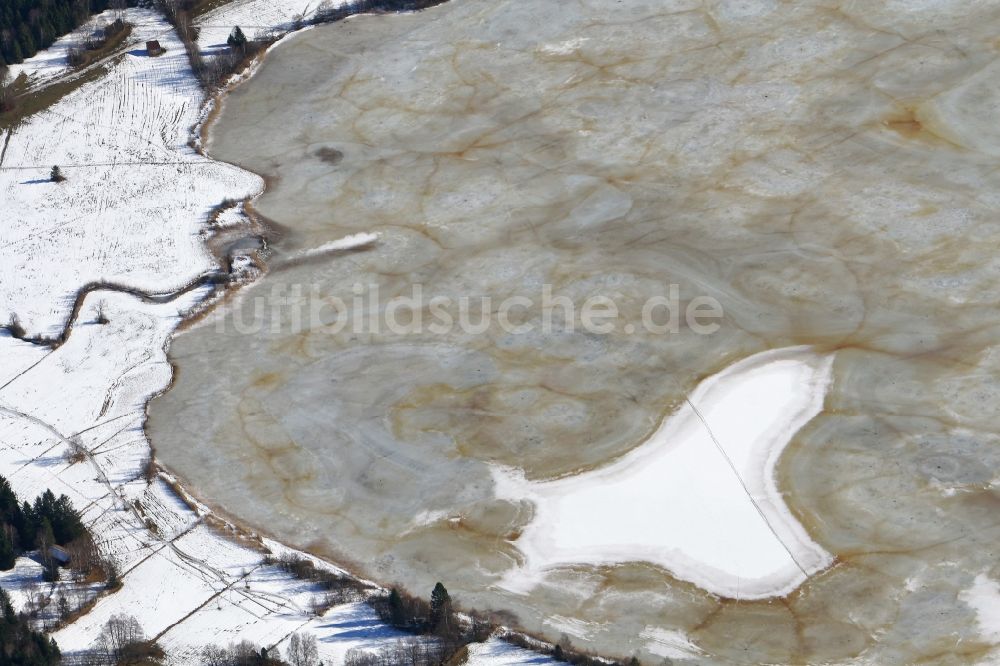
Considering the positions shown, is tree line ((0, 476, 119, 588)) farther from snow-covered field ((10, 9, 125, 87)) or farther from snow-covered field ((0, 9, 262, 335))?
snow-covered field ((10, 9, 125, 87))

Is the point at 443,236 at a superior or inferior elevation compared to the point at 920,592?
superior

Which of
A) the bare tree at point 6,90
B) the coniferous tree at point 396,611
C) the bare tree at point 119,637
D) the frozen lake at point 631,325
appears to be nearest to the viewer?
the bare tree at point 119,637

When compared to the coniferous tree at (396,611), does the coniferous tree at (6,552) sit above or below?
above

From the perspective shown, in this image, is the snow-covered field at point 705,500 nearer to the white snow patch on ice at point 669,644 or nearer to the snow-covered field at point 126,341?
the white snow patch on ice at point 669,644

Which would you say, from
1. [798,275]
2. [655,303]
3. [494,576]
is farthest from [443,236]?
[494,576]

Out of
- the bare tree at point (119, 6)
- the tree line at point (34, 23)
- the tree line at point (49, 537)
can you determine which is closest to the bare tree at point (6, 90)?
the tree line at point (34, 23)

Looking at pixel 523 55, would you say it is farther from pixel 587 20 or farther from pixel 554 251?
pixel 554 251

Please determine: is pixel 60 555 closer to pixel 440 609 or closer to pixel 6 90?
pixel 440 609

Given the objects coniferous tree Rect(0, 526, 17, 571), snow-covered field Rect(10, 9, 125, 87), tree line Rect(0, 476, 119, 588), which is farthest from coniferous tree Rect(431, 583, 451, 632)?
snow-covered field Rect(10, 9, 125, 87)
